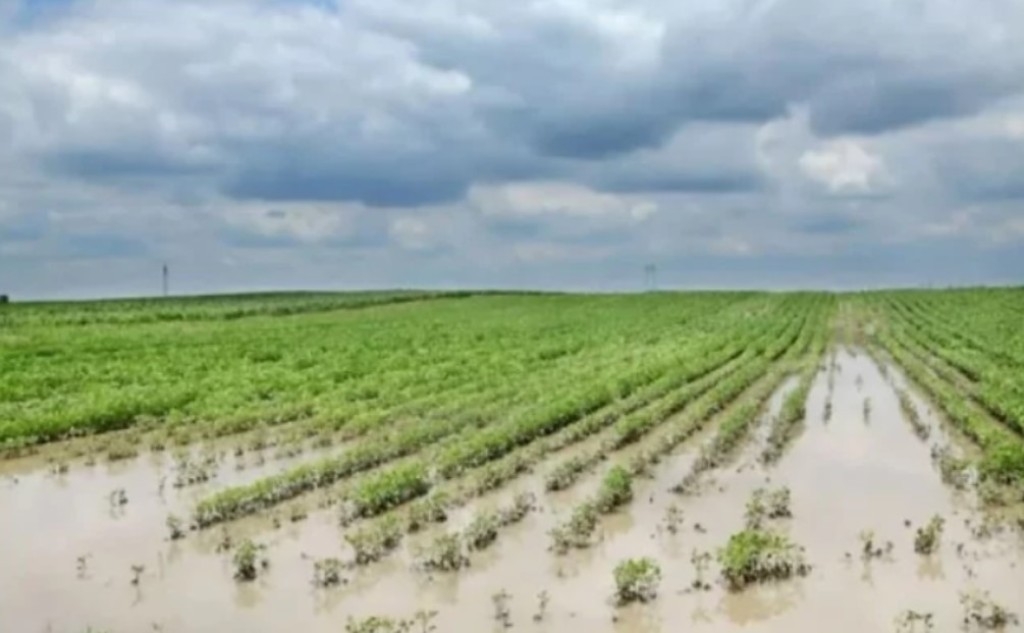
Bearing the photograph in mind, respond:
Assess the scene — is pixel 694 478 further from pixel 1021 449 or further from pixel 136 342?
pixel 136 342

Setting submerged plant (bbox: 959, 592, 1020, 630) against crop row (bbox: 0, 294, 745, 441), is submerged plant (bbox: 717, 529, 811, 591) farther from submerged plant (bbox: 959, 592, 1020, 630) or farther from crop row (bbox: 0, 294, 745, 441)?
crop row (bbox: 0, 294, 745, 441)

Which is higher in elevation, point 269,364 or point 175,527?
point 269,364

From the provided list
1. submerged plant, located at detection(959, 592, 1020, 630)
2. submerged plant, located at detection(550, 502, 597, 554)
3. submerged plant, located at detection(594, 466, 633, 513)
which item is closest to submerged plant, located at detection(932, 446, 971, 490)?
submerged plant, located at detection(594, 466, 633, 513)

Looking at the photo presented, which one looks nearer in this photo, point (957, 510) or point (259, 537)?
point (259, 537)

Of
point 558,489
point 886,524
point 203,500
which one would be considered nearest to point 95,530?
point 203,500

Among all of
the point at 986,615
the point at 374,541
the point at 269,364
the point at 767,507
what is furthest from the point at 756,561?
the point at 269,364

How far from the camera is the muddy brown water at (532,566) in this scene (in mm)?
10047

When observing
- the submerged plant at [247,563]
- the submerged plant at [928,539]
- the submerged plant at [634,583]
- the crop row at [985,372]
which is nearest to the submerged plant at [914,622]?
the submerged plant at [634,583]

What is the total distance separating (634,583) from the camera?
412 inches

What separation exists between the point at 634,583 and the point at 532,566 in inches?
53.8

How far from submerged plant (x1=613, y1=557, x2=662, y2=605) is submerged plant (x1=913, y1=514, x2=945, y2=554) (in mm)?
3076

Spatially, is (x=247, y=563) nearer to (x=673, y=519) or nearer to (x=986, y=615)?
(x=673, y=519)

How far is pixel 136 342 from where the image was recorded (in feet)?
141

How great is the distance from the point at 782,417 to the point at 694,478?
6.12m
